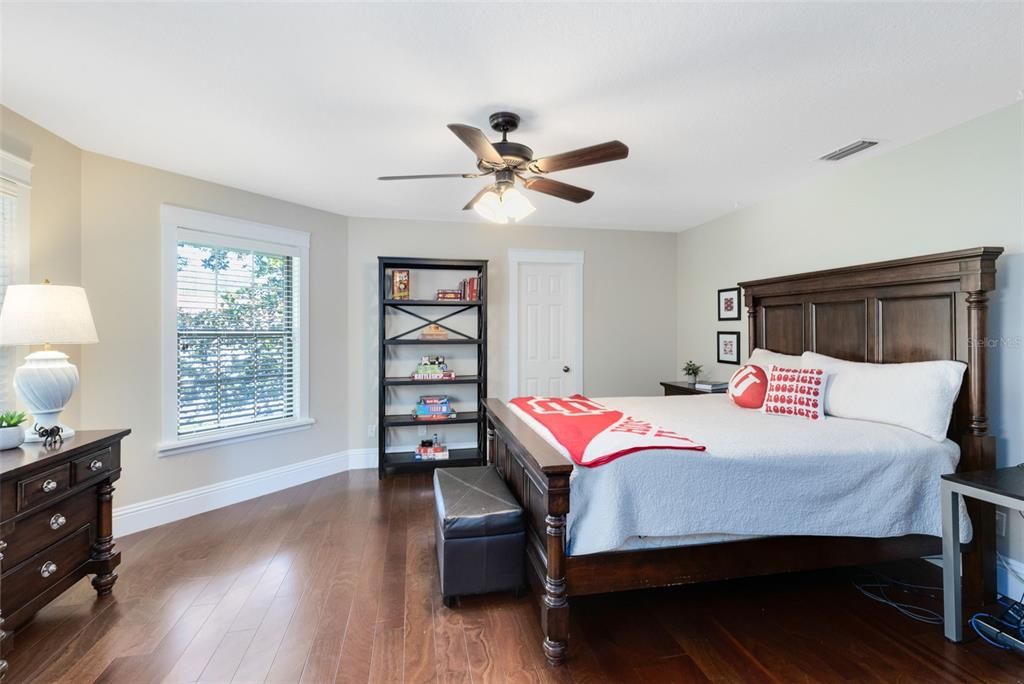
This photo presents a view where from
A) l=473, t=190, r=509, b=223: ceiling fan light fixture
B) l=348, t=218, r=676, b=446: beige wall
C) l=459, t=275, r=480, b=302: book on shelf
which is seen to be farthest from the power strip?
l=459, t=275, r=480, b=302: book on shelf

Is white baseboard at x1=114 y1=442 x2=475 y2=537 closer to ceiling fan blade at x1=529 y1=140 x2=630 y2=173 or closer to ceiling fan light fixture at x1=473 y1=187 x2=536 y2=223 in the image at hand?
ceiling fan light fixture at x1=473 y1=187 x2=536 y2=223

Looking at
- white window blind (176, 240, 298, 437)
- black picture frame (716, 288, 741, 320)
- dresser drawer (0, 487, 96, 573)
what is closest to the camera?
dresser drawer (0, 487, 96, 573)

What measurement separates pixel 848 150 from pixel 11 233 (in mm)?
4873

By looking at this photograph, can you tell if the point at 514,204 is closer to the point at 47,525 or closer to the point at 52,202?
the point at 47,525

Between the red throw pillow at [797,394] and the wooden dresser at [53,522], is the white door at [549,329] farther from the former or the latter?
the wooden dresser at [53,522]

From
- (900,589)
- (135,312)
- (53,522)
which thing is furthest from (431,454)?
(900,589)

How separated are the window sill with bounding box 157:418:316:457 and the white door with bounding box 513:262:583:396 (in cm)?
220


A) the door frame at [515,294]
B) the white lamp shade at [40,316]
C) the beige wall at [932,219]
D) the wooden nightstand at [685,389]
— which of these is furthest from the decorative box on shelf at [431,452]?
the beige wall at [932,219]

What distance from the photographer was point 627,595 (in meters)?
2.26

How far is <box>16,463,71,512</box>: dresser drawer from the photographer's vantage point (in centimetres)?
177

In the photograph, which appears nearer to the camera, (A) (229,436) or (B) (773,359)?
(B) (773,359)

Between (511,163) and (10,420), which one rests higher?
(511,163)

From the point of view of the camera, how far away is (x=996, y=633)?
75.4 inches

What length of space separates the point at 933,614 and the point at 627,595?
1.40m
